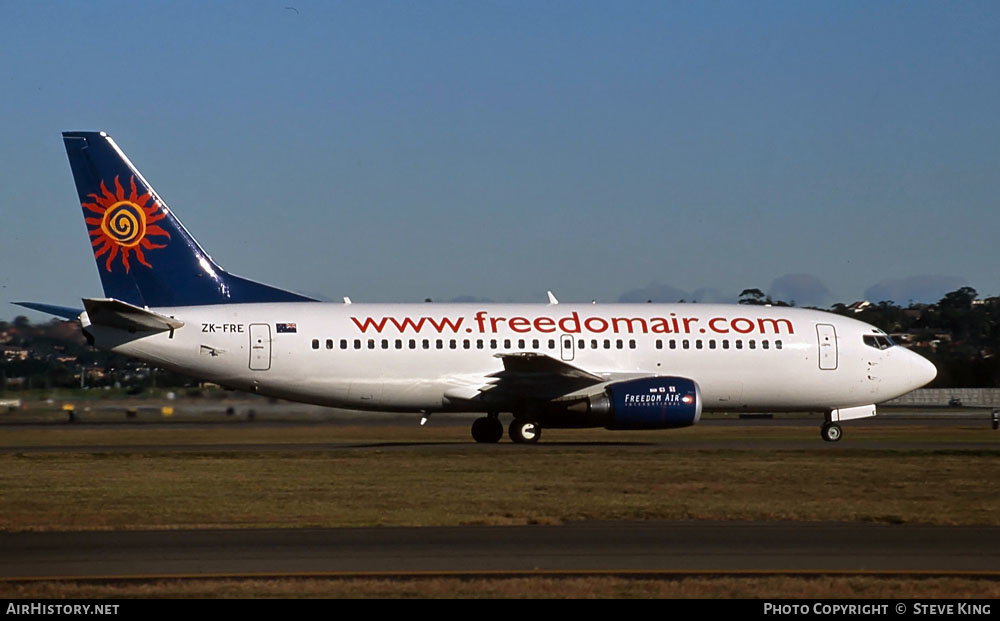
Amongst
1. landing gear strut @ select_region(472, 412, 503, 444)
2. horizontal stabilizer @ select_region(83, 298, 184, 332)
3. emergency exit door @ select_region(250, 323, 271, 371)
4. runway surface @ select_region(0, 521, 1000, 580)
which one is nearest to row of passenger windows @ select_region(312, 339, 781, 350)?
emergency exit door @ select_region(250, 323, 271, 371)

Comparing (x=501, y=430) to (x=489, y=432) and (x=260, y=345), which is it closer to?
(x=489, y=432)

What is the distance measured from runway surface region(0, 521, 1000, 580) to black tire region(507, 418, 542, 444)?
16469 mm

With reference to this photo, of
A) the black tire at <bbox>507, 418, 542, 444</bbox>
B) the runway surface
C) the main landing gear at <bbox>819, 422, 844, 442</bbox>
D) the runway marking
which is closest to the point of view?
the runway marking

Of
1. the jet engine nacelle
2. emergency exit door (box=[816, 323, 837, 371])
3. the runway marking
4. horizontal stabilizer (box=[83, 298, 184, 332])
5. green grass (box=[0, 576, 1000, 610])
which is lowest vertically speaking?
green grass (box=[0, 576, 1000, 610])

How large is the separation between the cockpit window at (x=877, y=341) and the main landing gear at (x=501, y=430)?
30.2 ft

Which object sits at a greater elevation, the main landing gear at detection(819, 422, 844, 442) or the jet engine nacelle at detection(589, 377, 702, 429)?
the jet engine nacelle at detection(589, 377, 702, 429)

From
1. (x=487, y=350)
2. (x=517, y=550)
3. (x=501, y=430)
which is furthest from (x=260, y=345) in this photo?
(x=517, y=550)

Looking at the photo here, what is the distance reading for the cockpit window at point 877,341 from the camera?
35344mm

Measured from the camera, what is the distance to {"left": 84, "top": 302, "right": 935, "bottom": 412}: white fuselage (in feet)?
106

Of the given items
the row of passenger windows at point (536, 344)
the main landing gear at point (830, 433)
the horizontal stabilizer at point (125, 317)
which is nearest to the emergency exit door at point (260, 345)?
the row of passenger windows at point (536, 344)

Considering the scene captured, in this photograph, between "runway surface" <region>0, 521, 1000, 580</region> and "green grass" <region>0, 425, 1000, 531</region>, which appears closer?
"runway surface" <region>0, 521, 1000, 580</region>

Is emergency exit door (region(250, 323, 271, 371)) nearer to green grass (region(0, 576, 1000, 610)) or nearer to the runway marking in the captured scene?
the runway marking

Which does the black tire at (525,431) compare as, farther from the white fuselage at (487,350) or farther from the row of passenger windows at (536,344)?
the row of passenger windows at (536,344)

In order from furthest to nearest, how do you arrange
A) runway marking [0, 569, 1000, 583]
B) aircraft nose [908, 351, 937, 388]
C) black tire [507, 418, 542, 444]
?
aircraft nose [908, 351, 937, 388], black tire [507, 418, 542, 444], runway marking [0, 569, 1000, 583]
